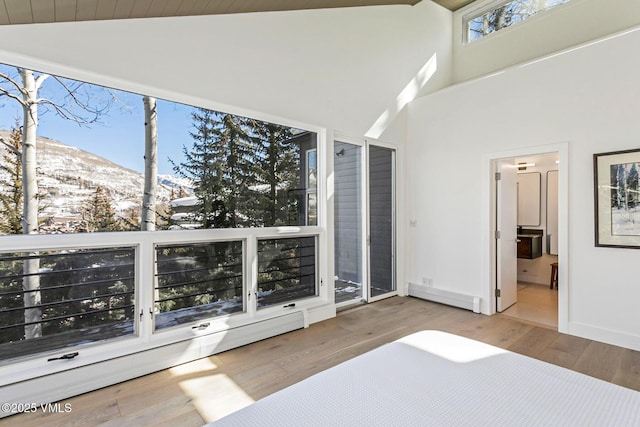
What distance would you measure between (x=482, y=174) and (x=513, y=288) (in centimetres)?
169

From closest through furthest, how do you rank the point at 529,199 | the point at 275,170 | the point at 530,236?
the point at 275,170 → the point at 530,236 → the point at 529,199

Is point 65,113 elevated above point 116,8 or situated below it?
below

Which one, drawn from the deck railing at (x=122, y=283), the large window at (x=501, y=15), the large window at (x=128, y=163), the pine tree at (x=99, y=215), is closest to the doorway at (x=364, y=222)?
the large window at (x=128, y=163)

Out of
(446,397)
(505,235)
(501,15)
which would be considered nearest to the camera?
(446,397)

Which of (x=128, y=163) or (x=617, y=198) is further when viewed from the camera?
(x=617, y=198)

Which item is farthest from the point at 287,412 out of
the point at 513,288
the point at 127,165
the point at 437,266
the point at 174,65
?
the point at 513,288

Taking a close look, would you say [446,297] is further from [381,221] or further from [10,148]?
[10,148]

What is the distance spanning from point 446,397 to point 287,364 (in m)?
1.82

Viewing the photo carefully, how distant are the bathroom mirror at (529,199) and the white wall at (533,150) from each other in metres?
2.42

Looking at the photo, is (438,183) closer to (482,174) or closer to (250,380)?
(482,174)

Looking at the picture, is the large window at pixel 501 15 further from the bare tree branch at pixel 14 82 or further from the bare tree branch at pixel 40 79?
the bare tree branch at pixel 14 82

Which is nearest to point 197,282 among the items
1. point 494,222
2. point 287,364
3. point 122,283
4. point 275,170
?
point 122,283

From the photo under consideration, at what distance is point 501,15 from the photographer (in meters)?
5.20

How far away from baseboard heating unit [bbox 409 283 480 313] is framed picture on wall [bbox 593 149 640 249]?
1.51 meters
